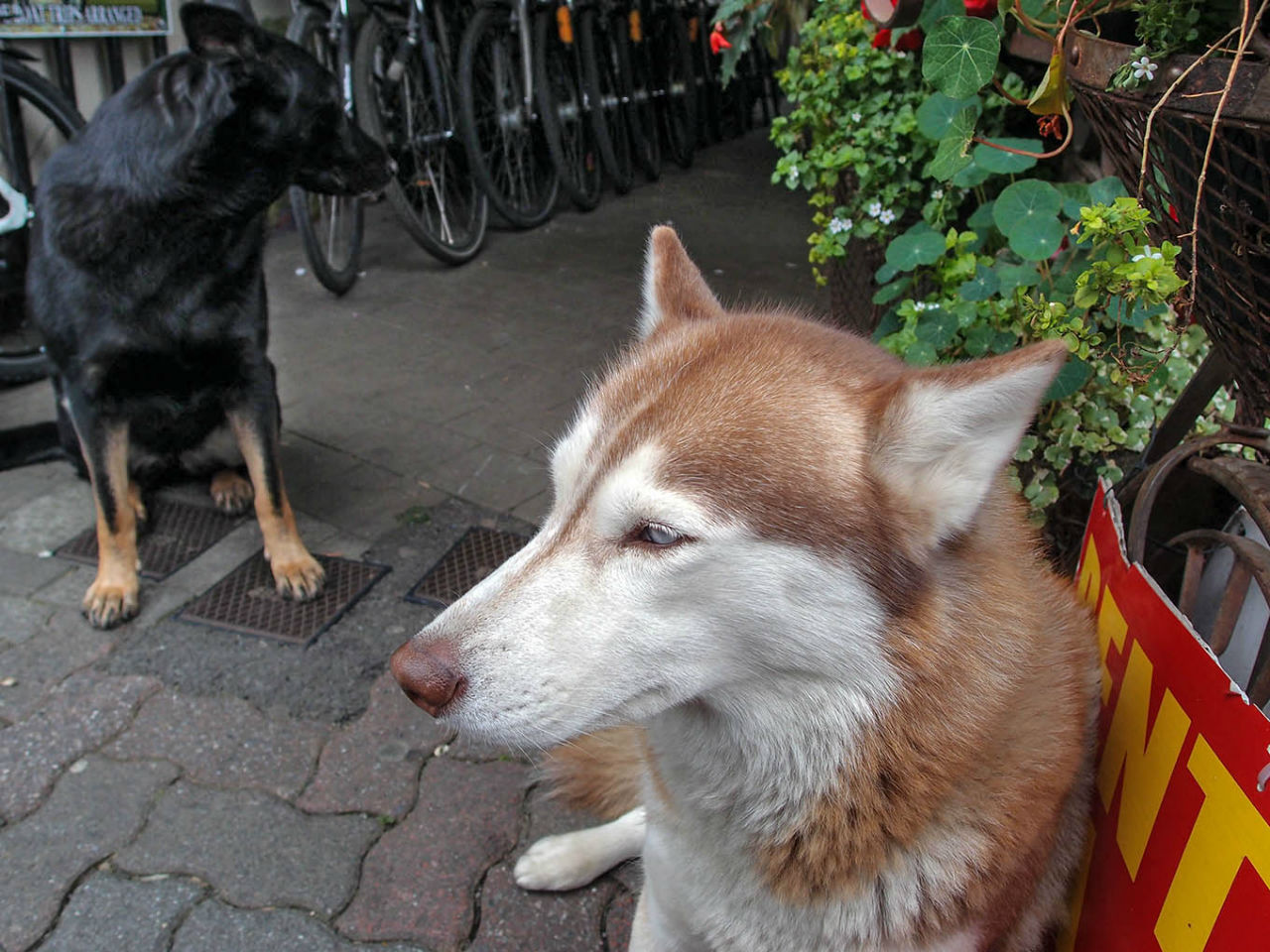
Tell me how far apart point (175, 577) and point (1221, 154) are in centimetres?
307

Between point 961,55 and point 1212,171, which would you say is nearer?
point 1212,171

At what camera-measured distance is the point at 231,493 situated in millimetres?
3371

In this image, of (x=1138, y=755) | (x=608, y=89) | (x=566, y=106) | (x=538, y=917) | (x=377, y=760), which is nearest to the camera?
(x=1138, y=755)

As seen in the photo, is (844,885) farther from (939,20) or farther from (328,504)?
(328,504)

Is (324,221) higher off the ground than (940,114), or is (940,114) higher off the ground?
(940,114)

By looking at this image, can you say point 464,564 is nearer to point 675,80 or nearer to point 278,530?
point 278,530

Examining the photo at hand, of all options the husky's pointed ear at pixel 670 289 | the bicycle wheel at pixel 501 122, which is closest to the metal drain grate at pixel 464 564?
the husky's pointed ear at pixel 670 289

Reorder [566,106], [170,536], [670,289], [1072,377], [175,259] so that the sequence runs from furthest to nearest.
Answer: [566,106] < [170,536] < [175,259] < [1072,377] < [670,289]

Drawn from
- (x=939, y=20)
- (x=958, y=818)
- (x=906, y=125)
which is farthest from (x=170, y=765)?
(x=906, y=125)

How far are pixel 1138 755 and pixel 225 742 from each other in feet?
7.07

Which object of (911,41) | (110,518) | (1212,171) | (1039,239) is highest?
(911,41)

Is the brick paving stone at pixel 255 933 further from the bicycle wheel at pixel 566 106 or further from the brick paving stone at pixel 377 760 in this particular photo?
the bicycle wheel at pixel 566 106

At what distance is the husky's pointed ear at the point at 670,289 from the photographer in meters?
1.70

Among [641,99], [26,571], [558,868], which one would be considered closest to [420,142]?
[641,99]
